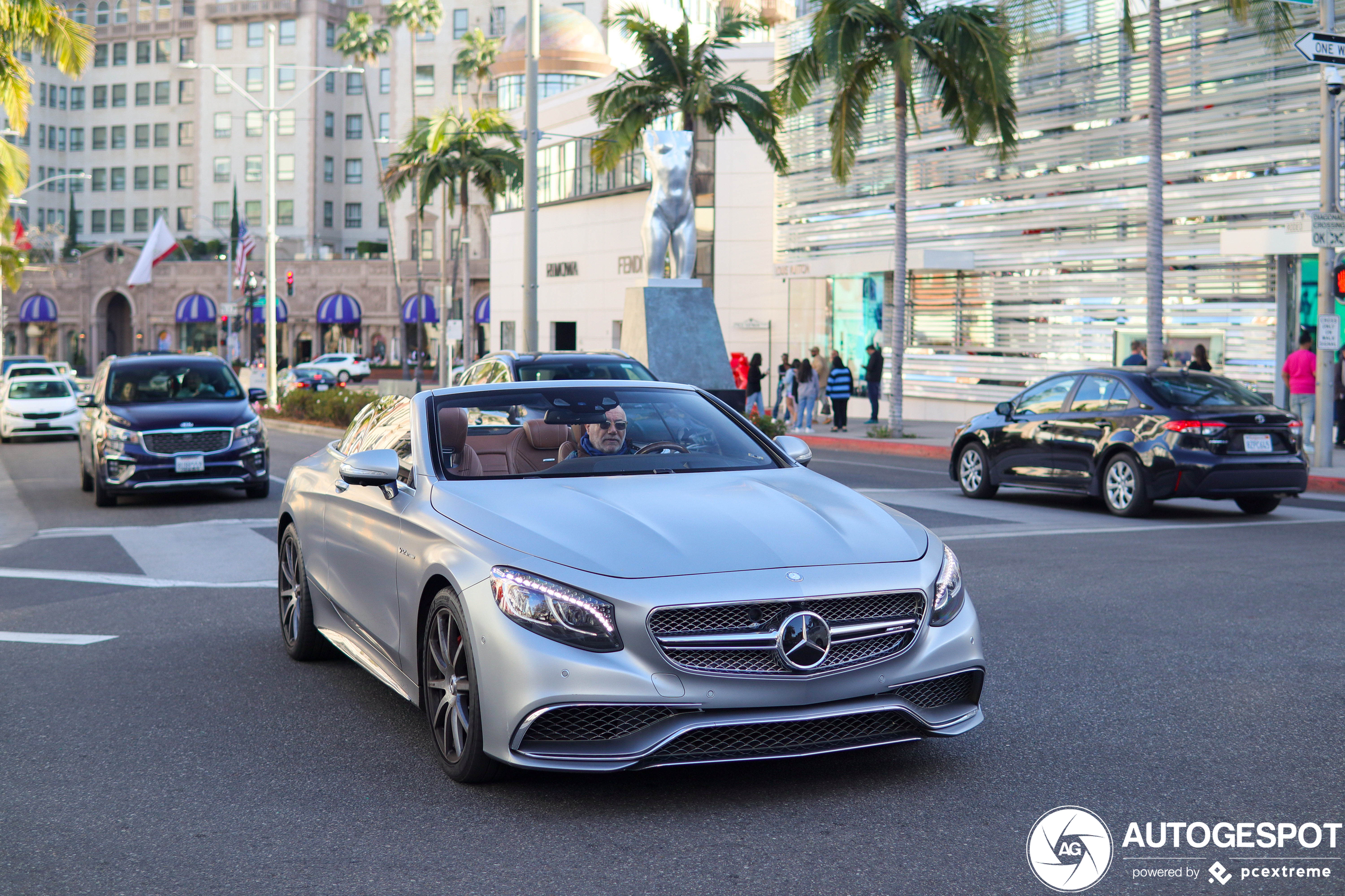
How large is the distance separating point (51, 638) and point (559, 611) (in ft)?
15.8

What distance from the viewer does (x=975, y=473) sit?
53.9 ft

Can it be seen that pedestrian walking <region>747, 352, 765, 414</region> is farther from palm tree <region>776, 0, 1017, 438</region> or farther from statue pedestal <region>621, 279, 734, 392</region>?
palm tree <region>776, 0, 1017, 438</region>

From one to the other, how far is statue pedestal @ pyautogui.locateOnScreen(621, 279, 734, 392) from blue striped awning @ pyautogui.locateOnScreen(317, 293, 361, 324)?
64.7 metres

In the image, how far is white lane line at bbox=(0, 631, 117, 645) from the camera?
815cm

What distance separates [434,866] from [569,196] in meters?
53.5

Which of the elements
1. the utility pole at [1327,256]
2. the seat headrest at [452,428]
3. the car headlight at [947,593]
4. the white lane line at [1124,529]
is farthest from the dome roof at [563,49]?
the car headlight at [947,593]

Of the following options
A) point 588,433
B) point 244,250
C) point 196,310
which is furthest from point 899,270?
point 196,310

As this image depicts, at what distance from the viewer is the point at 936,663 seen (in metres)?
4.98

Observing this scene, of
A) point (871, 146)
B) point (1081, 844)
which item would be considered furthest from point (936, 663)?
point (871, 146)

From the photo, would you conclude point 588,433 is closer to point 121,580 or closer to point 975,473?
point 121,580

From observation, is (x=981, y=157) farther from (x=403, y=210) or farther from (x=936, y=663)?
(x=403, y=210)

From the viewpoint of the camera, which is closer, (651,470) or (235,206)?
(651,470)

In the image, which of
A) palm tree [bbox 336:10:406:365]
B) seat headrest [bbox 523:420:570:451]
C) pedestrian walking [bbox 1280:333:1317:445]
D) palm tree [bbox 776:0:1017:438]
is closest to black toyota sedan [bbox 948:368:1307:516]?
pedestrian walking [bbox 1280:333:1317:445]

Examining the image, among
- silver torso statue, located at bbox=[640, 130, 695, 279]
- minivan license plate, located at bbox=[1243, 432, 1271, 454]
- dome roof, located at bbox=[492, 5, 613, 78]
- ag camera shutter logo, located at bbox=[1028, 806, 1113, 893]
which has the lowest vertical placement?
ag camera shutter logo, located at bbox=[1028, 806, 1113, 893]
